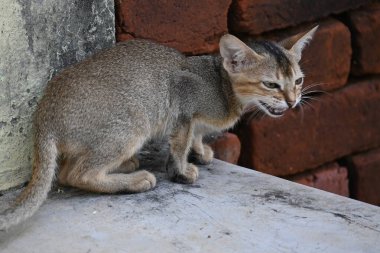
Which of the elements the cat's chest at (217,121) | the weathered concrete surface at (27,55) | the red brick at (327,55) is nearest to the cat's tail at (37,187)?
the weathered concrete surface at (27,55)

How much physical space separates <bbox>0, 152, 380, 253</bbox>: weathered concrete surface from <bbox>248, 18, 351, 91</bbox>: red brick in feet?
4.74

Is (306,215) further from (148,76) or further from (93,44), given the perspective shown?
(93,44)

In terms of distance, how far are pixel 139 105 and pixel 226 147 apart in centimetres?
133

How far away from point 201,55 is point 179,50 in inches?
5.4

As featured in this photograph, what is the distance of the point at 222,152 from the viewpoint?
18.0 feet

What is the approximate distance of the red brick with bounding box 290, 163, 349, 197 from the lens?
5.97 meters

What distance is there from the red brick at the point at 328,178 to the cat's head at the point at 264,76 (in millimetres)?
1447

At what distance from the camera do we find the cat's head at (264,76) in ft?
14.9

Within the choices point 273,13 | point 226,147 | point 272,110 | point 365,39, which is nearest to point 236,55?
point 272,110

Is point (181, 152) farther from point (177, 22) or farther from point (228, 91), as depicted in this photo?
point (177, 22)

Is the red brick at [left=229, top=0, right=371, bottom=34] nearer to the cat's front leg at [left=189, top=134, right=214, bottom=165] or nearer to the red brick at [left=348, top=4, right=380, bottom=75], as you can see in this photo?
the red brick at [left=348, top=4, right=380, bottom=75]

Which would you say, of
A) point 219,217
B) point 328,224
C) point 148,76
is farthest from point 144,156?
point 328,224

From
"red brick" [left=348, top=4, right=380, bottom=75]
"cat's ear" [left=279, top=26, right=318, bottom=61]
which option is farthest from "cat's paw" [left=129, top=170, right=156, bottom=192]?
"red brick" [left=348, top=4, right=380, bottom=75]

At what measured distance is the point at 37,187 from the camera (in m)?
3.96
